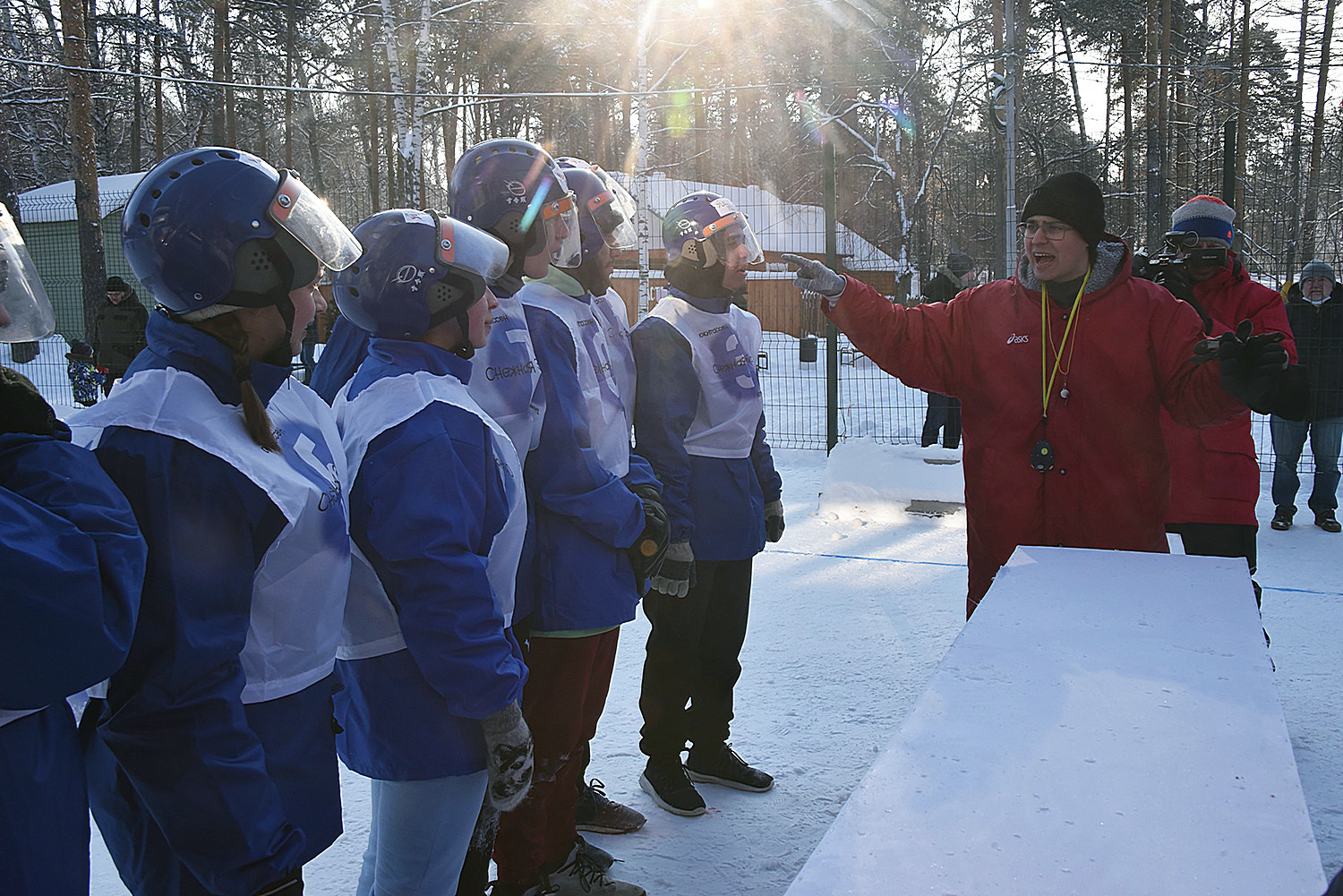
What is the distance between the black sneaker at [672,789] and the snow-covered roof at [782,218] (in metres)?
18.3

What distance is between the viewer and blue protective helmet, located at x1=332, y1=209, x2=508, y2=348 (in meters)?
1.85

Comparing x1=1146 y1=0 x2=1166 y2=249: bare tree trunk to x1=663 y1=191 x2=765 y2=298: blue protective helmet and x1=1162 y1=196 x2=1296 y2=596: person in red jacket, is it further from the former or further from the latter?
x1=663 y1=191 x2=765 y2=298: blue protective helmet

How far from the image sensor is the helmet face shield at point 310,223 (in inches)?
60.1

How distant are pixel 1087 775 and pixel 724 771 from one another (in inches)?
74.0

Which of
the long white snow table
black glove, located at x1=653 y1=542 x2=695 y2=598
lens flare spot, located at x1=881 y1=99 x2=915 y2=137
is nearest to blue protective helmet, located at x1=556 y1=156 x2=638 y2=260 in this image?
black glove, located at x1=653 y1=542 x2=695 y2=598

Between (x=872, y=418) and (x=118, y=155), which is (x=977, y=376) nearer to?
(x=872, y=418)

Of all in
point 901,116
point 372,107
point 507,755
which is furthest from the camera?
point 372,107

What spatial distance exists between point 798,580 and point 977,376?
2445 millimetres

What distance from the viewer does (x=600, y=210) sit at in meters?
3.04

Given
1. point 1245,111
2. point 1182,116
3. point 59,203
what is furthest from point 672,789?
point 1182,116

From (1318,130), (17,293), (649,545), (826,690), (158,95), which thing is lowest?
(826,690)

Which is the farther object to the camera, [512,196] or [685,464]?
[685,464]

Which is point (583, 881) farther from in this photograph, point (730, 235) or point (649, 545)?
point (730, 235)

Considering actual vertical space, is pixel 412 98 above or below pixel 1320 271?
above
